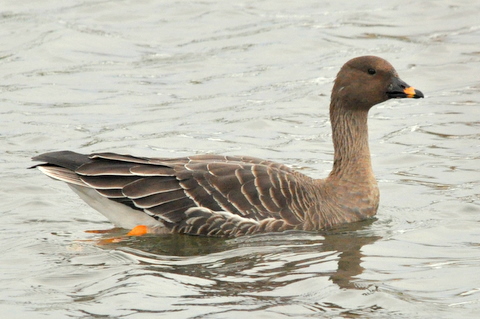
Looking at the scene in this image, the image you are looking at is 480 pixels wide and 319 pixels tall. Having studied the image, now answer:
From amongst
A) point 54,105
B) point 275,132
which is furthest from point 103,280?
point 54,105

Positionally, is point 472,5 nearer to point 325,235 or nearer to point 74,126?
point 74,126

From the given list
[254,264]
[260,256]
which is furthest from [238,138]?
[254,264]

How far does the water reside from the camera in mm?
9375

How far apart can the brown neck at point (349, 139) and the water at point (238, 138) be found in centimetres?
80

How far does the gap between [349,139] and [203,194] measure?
7.36 ft

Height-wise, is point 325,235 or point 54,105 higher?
point 54,105

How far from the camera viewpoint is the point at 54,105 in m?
16.9

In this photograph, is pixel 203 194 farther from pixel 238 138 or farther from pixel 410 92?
pixel 238 138

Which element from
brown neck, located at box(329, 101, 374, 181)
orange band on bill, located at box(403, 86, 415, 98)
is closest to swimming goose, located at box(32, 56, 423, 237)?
orange band on bill, located at box(403, 86, 415, 98)

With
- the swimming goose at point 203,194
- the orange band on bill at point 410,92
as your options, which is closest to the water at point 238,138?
the swimming goose at point 203,194

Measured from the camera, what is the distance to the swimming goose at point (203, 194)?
1124 cm

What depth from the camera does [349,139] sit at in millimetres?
12320

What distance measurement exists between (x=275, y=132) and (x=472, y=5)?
852 centimetres

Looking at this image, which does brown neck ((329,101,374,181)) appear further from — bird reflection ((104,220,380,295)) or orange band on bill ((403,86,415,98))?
bird reflection ((104,220,380,295))
